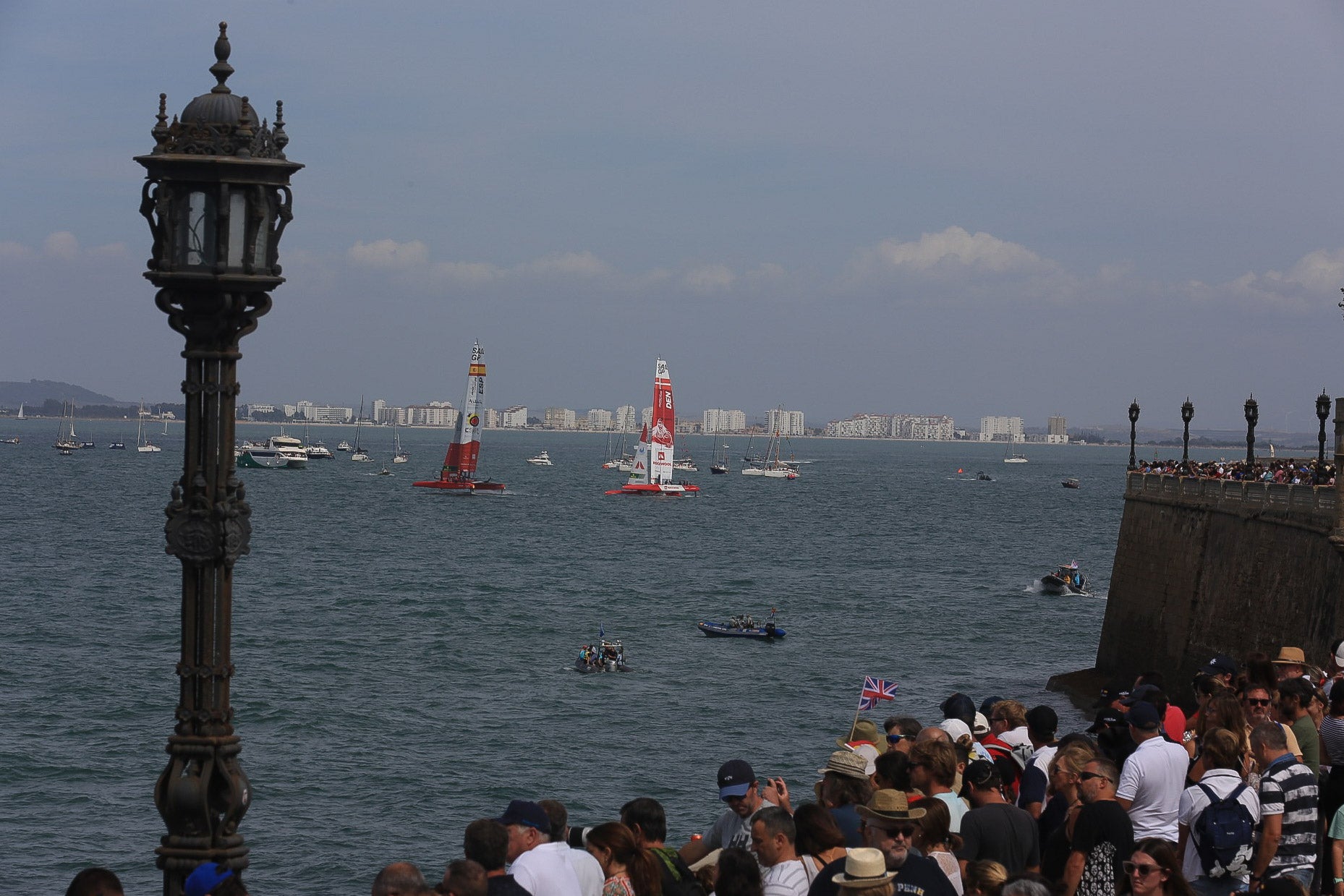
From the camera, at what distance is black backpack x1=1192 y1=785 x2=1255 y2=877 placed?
831 cm

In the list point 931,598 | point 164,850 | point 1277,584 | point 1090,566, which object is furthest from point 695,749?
point 1090,566

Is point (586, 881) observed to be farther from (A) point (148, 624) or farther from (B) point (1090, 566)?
(B) point (1090, 566)

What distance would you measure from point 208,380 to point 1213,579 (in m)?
28.5

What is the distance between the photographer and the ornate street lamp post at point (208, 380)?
6.70 metres

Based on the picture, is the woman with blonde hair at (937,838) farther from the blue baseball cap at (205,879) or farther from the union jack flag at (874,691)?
the union jack flag at (874,691)

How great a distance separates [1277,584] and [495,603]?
Answer: 1406 inches

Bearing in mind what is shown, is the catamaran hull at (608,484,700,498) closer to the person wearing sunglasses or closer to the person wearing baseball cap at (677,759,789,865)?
the person wearing baseball cap at (677,759,789,865)

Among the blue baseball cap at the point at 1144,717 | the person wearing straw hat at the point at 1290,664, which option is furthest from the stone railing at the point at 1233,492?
the blue baseball cap at the point at 1144,717

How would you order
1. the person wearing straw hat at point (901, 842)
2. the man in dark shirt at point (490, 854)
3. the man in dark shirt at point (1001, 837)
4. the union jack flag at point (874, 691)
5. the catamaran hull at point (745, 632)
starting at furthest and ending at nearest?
the catamaran hull at point (745, 632) → the union jack flag at point (874, 691) → the man in dark shirt at point (1001, 837) → the person wearing straw hat at point (901, 842) → the man in dark shirt at point (490, 854)

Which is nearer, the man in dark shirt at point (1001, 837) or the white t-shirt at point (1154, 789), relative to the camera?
the man in dark shirt at point (1001, 837)

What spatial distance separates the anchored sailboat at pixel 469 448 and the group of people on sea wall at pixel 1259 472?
83405 mm

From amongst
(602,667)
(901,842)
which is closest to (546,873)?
(901,842)

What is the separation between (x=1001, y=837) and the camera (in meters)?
8.01

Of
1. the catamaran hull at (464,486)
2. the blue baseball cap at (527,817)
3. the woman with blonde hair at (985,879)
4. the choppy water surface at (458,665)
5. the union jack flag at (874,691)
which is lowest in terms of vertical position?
the choppy water surface at (458,665)
